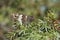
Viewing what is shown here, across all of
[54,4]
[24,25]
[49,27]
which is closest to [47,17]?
[49,27]

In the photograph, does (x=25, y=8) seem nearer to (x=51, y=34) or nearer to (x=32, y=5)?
(x=32, y=5)

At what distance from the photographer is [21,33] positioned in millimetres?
2684

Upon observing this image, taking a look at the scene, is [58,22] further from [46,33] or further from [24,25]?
[24,25]

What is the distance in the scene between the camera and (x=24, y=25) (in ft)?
9.04

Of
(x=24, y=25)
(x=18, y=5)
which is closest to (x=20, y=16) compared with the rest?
(x=24, y=25)

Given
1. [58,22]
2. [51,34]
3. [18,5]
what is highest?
[18,5]

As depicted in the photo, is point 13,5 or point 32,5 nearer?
point 32,5

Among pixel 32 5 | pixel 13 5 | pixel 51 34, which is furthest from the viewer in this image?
pixel 51 34

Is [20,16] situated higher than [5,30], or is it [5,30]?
[20,16]

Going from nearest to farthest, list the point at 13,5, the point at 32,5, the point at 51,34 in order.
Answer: the point at 32,5, the point at 13,5, the point at 51,34

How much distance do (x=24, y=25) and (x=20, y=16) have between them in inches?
5.5

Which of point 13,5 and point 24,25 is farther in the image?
point 24,25

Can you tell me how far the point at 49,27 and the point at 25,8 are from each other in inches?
21.8

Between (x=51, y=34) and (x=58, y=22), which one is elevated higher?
(x=58, y=22)
